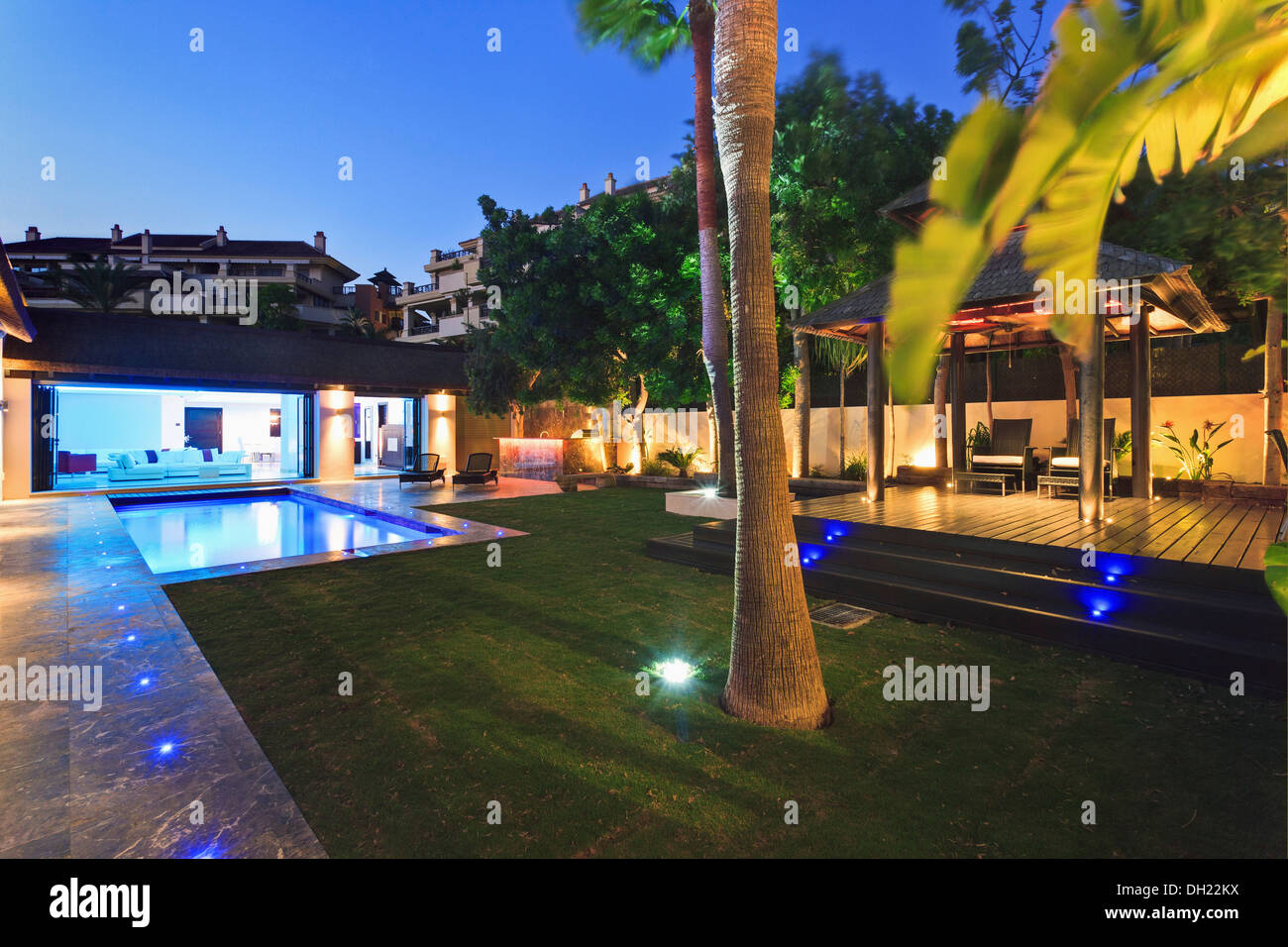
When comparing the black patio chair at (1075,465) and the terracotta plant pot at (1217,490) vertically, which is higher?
the black patio chair at (1075,465)

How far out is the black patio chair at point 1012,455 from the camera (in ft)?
32.4

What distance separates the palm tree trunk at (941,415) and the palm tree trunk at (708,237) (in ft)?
14.8

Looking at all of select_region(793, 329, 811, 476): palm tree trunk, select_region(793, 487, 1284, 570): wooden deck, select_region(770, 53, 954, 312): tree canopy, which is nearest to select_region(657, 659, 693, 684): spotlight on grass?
select_region(793, 487, 1284, 570): wooden deck

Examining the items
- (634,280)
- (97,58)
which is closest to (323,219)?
(97,58)

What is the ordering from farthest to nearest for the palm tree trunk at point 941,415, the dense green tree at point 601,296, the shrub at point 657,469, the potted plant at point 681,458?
1. the potted plant at point 681,458
2. the shrub at point 657,469
3. the dense green tree at point 601,296
4. the palm tree trunk at point 941,415

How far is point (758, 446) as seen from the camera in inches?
147

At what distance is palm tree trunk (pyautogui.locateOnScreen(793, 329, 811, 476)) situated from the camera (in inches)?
586

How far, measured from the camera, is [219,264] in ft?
158

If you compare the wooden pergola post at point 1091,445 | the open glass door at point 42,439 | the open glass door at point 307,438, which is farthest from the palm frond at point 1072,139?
the open glass door at point 307,438

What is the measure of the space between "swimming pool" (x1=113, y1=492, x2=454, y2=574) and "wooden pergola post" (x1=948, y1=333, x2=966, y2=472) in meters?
9.22

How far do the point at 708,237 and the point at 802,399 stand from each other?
19.5ft

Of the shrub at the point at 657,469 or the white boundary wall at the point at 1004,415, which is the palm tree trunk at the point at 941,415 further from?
the shrub at the point at 657,469

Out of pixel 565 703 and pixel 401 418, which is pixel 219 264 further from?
pixel 565 703
